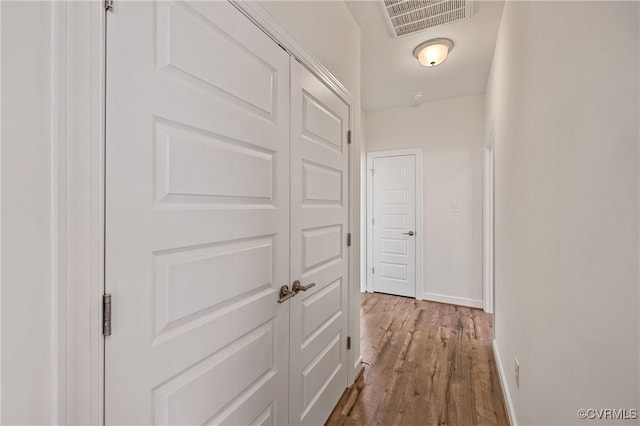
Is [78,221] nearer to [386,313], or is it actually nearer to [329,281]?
[329,281]

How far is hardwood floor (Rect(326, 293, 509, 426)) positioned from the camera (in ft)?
5.73

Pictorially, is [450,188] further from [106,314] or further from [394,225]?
[106,314]

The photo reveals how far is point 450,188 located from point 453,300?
143 centimetres

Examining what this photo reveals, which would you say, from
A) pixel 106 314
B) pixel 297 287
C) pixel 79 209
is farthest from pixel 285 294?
pixel 79 209

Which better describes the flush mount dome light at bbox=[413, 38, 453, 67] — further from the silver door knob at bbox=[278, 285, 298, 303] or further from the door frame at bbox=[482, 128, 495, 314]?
the silver door knob at bbox=[278, 285, 298, 303]

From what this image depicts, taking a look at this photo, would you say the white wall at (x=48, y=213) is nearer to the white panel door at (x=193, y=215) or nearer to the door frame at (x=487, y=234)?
the white panel door at (x=193, y=215)

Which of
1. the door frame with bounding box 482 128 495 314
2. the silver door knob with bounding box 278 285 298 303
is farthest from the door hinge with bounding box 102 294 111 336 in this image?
the door frame with bounding box 482 128 495 314

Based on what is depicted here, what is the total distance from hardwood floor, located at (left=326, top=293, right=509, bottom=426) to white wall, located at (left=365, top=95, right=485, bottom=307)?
1.59ft

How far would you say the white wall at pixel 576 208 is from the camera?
62 centimetres

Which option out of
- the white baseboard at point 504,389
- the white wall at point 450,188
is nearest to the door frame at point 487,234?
the white wall at point 450,188

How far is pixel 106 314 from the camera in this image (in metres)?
0.67

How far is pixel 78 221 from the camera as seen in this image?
629 millimetres

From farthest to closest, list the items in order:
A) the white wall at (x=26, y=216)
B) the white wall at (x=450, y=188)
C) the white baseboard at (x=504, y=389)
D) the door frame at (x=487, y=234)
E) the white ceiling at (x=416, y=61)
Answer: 1. the white wall at (x=450, y=188)
2. the door frame at (x=487, y=234)
3. the white ceiling at (x=416, y=61)
4. the white baseboard at (x=504, y=389)
5. the white wall at (x=26, y=216)

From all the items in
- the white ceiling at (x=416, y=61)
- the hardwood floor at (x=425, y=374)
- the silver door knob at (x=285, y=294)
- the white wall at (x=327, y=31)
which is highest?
the white ceiling at (x=416, y=61)
